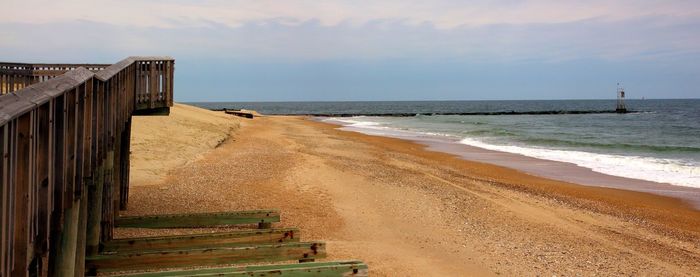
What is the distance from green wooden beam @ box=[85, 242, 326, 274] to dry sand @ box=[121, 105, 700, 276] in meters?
1.46

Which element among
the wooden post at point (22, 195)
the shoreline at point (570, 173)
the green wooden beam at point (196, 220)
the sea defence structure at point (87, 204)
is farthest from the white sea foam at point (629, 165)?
the wooden post at point (22, 195)

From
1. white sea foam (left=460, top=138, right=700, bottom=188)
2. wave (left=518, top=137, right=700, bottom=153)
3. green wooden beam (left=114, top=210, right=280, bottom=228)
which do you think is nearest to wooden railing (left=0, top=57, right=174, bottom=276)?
green wooden beam (left=114, top=210, right=280, bottom=228)

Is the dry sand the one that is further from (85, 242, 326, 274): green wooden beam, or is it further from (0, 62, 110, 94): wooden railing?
(0, 62, 110, 94): wooden railing

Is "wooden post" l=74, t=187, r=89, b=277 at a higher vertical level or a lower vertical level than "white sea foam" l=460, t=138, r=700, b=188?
higher

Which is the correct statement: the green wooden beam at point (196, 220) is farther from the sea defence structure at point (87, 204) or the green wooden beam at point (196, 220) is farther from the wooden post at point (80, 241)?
the wooden post at point (80, 241)

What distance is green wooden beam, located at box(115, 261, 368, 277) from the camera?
592 centimetres

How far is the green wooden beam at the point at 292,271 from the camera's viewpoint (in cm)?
592

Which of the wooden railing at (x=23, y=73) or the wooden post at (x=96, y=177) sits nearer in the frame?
the wooden post at (x=96, y=177)

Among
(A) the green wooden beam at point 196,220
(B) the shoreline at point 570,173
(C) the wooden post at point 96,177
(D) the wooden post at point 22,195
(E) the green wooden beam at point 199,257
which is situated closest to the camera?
(D) the wooden post at point 22,195

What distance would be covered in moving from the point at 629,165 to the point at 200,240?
21456 millimetres

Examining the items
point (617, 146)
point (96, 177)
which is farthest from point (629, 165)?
point (96, 177)

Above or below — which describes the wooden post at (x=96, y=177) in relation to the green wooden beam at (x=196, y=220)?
above

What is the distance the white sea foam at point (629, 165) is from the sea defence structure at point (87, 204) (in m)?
16.0

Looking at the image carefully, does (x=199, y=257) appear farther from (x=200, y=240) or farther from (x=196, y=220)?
(x=196, y=220)
